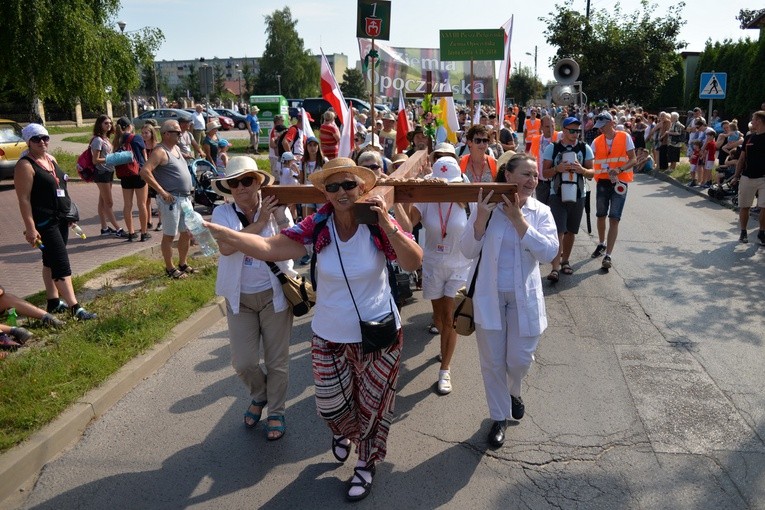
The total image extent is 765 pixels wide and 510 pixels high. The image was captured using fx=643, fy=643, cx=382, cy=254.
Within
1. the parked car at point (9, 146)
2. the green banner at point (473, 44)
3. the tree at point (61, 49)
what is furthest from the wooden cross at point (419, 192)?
the tree at point (61, 49)

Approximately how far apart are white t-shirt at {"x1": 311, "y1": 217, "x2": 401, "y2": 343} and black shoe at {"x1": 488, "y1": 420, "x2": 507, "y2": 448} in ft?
3.97

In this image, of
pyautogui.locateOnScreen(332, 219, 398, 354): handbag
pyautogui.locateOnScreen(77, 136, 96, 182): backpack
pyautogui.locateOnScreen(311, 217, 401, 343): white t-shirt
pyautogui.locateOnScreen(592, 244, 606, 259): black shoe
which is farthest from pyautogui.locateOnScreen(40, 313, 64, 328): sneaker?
pyautogui.locateOnScreen(592, 244, 606, 259): black shoe

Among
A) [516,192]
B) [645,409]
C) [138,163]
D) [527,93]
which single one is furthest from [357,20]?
[527,93]

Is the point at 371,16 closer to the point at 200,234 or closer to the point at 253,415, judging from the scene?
the point at 200,234

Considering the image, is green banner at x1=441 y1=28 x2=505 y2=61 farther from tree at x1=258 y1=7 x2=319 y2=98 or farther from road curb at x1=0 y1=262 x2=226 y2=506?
tree at x1=258 y1=7 x2=319 y2=98

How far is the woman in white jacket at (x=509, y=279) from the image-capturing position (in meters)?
3.88

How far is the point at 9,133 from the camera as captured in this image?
57.2ft

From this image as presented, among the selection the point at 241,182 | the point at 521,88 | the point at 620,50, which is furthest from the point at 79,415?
the point at 521,88

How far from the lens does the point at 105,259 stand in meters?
8.91

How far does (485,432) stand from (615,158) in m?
5.23

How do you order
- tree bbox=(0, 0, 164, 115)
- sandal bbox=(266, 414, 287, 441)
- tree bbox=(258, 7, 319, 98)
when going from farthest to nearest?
tree bbox=(258, 7, 319, 98)
tree bbox=(0, 0, 164, 115)
sandal bbox=(266, 414, 287, 441)

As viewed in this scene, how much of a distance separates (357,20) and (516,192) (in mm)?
5263

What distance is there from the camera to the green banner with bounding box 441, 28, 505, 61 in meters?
10.1

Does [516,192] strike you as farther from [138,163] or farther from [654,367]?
[138,163]
